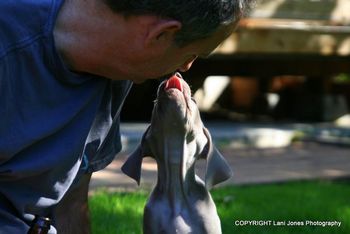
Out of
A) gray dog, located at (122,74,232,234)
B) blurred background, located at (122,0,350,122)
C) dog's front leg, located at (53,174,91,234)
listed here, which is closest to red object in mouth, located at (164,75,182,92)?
gray dog, located at (122,74,232,234)

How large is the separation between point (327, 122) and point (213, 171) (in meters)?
5.77

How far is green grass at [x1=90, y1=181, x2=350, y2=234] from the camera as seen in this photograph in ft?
9.28

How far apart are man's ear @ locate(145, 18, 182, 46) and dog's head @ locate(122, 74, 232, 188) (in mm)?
365

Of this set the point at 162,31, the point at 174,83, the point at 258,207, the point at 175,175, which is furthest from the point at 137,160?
the point at 258,207

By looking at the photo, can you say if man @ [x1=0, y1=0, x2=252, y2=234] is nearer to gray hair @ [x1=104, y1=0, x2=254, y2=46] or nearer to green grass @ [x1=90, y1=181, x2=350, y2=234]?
gray hair @ [x1=104, y1=0, x2=254, y2=46]

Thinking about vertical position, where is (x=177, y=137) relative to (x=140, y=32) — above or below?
below

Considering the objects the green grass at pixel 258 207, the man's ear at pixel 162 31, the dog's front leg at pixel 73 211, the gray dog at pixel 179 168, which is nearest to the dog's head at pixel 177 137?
the gray dog at pixel 179 168

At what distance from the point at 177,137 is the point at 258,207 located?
1629 mm

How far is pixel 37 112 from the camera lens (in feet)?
4.79

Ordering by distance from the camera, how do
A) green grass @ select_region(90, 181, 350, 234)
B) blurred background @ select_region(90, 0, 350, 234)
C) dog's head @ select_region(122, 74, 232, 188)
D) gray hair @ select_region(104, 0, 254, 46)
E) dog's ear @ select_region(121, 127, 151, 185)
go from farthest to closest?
blurred background @ select_region(90, 0, 350, 234)
green grass @ select_region(90, 181, 350, 234)
dog's ear @ select_region(121, 127, 151, 185)
dog's head @ select_region(122, 74, 232, 188)
gray hair @ select_region(104, 0, 254, 46)

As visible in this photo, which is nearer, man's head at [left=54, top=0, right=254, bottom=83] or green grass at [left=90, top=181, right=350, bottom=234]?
man's head at [left=54, top=0, right=254, bottom=83]

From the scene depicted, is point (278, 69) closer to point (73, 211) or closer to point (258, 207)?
point (258, 207)

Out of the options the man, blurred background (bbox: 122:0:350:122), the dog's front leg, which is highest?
the man

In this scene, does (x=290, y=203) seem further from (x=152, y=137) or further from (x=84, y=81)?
(x=84, y=81)
